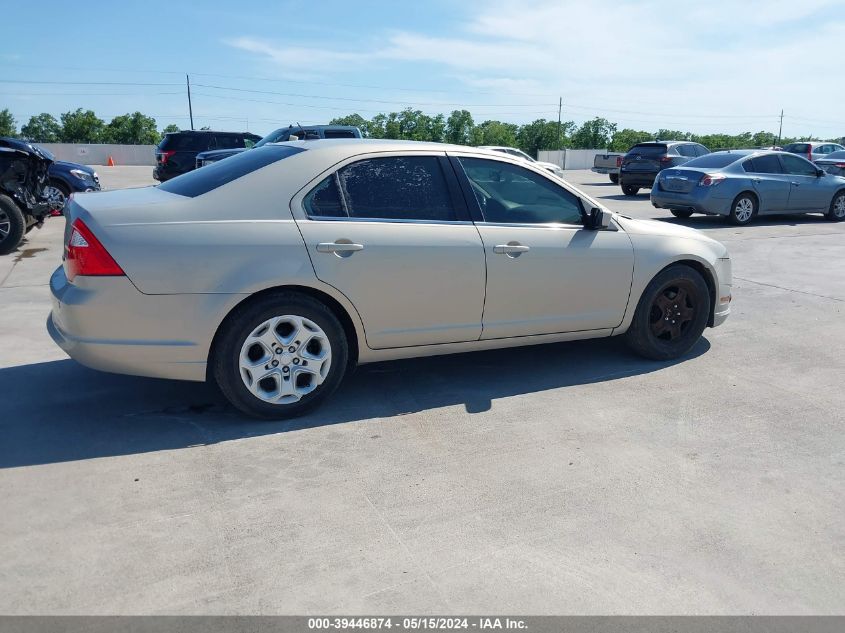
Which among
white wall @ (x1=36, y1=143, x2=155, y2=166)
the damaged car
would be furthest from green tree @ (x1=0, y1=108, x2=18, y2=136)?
the damaged car

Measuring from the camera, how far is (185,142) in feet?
68.6

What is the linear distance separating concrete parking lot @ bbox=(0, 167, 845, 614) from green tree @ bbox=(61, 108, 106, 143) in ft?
236

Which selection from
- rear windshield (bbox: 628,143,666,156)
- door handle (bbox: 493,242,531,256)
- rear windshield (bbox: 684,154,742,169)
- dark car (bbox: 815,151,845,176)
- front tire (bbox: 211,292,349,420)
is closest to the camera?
front tire (bbox: 211,292,349,420)

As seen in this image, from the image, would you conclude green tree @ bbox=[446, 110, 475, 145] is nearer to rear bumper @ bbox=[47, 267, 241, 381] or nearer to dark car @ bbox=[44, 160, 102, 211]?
dark car @ bbox=[44, 160, 102, 211]

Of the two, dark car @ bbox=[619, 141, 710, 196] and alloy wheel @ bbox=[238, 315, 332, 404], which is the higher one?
dark car @ bbox=[619, 141, 710, 196]

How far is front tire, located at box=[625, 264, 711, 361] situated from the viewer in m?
5.42

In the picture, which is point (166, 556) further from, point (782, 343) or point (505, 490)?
point (782, 343)

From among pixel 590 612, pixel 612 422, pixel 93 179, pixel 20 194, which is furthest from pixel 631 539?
pixel 93 179

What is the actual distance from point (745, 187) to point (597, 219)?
33.7ft

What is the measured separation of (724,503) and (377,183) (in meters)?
A: 2.64

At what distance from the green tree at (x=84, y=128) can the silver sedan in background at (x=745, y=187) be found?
218 ft

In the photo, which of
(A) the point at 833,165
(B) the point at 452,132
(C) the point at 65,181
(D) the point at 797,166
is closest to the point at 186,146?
(C) the point at 65,181

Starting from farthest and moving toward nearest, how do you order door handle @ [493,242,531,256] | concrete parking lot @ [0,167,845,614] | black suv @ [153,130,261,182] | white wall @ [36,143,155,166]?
white wall @ [36,143,155,166], black suv @ [153,130,261,182], door handle @ [493,242,531,256], concrete parking lot @ [0,167,845,614]

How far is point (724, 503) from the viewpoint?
136 inches
